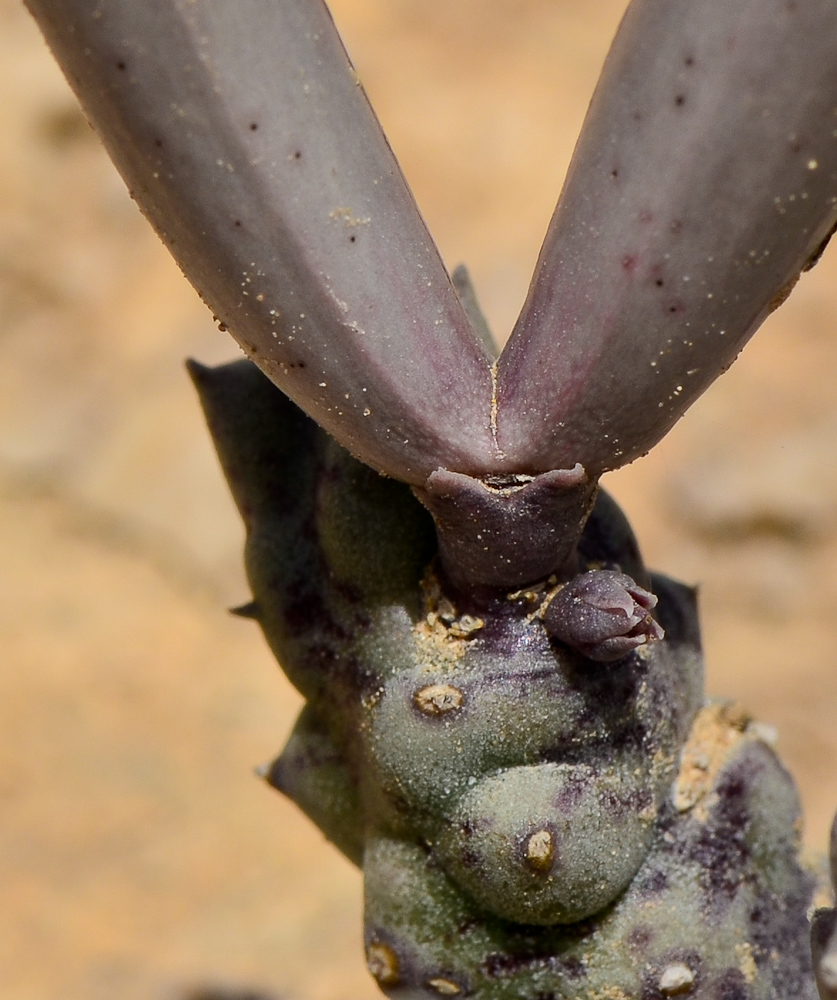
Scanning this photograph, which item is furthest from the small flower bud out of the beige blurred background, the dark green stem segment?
the beige blurred background

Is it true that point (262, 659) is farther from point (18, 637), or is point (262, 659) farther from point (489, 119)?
point (489, 119)

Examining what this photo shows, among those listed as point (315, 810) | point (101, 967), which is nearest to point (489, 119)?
point (101, 967)

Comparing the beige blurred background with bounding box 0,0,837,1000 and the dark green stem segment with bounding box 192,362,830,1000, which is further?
the beige blurred background with bounding box 0,0,837,1000

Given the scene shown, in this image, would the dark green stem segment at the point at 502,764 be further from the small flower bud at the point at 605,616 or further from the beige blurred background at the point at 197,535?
the beige blurred background at the point at 197,535

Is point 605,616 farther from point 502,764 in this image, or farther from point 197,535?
point 197,535

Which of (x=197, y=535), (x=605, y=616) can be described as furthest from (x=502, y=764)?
(x=197, y=535)

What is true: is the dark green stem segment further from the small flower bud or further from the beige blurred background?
the beige blurred background

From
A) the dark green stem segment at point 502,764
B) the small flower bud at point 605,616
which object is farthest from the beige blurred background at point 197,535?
the small flower bud at point 605,616
